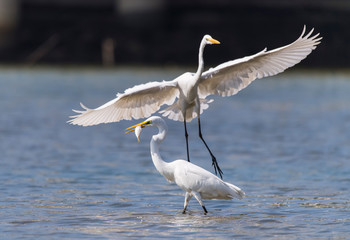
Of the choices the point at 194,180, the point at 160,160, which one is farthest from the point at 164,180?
the point at 194,180

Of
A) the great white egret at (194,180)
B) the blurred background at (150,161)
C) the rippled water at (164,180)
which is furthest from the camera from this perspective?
the great white egret at (194,180)

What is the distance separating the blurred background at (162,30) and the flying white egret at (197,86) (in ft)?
149

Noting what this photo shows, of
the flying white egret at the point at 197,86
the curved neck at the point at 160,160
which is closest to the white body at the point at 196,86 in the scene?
the flying white egret at the point at 197,86

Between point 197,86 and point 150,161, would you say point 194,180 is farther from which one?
point 150,161

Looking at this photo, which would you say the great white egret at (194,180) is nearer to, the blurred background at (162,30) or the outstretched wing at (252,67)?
the outstretched wing at (252,67)

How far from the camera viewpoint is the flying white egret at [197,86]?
11.9m

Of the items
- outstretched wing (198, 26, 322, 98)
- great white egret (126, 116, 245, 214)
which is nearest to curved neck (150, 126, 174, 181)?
great white egret (126, 116, 245, 214)

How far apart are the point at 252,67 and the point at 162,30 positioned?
48.5m

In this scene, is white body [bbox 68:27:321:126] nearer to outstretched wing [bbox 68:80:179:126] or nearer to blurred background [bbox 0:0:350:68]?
outstretched wing [bbox 68:80:179:126]

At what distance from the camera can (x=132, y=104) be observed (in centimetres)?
1233

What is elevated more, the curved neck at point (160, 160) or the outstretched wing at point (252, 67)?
the outstretched wing at point (252, 67)

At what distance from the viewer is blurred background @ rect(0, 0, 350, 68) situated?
58906mm

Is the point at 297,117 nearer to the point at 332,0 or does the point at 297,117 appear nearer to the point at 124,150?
the point at 124,150

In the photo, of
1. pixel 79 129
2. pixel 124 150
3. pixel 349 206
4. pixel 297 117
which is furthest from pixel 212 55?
pixel 349 206
